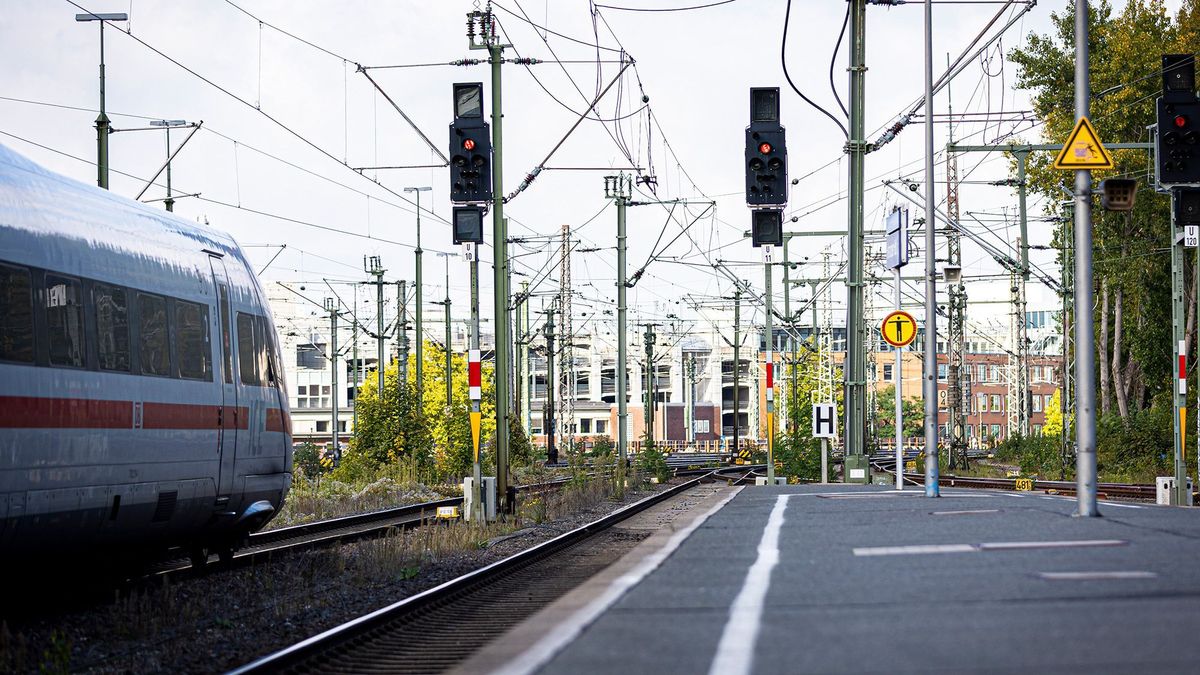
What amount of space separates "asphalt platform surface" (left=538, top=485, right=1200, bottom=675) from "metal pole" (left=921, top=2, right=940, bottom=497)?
8275 millimetres

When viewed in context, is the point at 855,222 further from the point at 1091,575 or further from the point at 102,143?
the point at 1091,575

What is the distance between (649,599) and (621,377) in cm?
3810

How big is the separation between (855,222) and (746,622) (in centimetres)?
2301

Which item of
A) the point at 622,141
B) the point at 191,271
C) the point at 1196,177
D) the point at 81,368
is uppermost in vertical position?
the point at 622,141

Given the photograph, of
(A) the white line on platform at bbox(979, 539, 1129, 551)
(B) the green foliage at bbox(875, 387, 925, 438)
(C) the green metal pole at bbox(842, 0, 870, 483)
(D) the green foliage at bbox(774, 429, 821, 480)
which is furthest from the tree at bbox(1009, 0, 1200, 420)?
(B) the green foliage at bbox(875, 387, 925, 438)

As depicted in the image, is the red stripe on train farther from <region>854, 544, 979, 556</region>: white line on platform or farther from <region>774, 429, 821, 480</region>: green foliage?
<region>774, 429, 821, 480</region>: green foliage

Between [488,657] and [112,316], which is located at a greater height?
[112,316]

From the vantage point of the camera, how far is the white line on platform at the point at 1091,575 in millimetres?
9164

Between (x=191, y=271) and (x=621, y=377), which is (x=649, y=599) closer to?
(x=191, y=271)

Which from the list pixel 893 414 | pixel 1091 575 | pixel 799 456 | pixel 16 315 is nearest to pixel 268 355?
pixel 16 315

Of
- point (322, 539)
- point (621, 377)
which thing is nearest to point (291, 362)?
point (621, 377)

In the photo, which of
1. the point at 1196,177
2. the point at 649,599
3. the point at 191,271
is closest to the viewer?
the point at 649,599

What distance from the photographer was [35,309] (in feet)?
42.9

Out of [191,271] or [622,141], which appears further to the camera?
[622,141]
